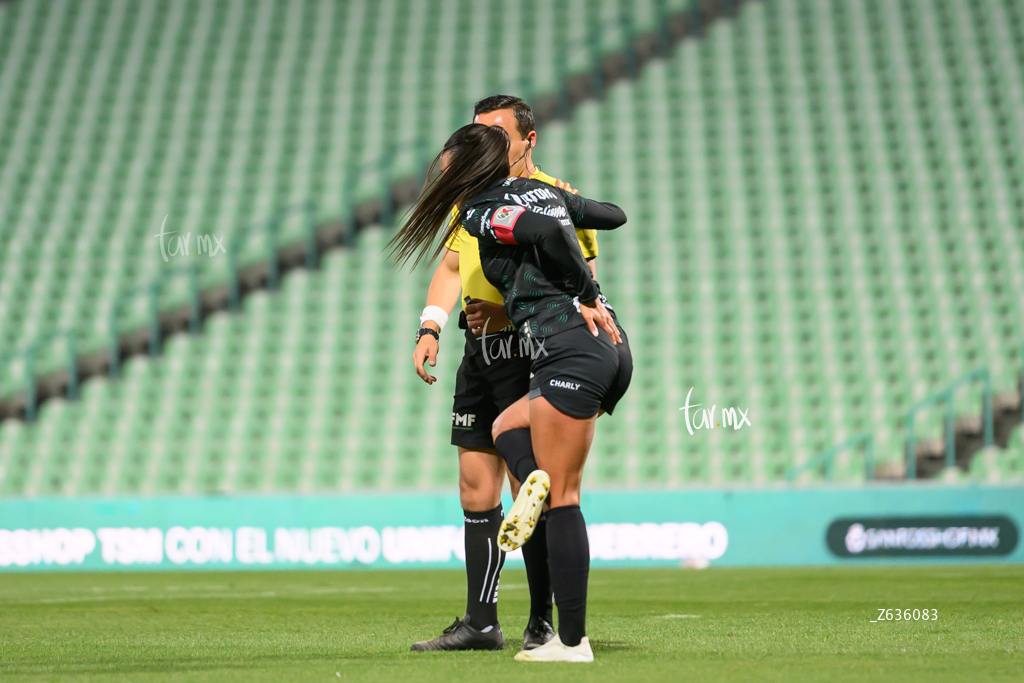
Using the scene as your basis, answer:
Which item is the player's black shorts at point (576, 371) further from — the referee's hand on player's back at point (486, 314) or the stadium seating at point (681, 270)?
the stadium seating at point (681, 270)

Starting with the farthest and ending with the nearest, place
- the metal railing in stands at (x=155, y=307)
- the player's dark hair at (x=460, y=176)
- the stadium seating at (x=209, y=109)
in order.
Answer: the stadium seating at (x=209, y=109)
the metal railing in stands at (x=155, y=307)
the player's dark hair at (x=460, y=176)

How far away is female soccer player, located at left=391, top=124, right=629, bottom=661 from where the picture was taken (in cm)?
352

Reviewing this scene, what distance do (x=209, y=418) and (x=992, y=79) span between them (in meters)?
9.31

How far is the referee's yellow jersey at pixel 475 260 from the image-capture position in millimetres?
4096

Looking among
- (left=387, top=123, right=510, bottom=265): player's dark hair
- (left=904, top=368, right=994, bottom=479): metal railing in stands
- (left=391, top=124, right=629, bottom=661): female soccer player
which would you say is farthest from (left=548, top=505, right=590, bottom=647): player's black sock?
(left=904, top=368, right=994, bottom=479): metal railing in stands

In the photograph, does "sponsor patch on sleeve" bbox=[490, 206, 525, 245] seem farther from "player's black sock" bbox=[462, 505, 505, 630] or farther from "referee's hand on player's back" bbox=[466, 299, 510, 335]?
"player's black sock" bbox=[462, 505, 505, 630]

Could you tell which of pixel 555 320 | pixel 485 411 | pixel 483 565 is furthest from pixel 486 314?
pixel 483 565

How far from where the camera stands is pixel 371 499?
9344 mm

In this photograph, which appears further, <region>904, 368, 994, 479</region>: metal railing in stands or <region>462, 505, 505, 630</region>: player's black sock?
<region>904, 368, 994, 479</region>: metal railing in stands

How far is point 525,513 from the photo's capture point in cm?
339

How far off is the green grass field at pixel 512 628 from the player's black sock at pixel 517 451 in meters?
0.56

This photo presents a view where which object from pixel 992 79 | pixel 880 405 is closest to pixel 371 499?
pixel 880 405

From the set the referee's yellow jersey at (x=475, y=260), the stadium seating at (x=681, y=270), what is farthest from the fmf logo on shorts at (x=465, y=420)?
the stadium seating at (x=681, y=270)

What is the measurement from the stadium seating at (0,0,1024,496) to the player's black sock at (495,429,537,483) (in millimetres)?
6890
